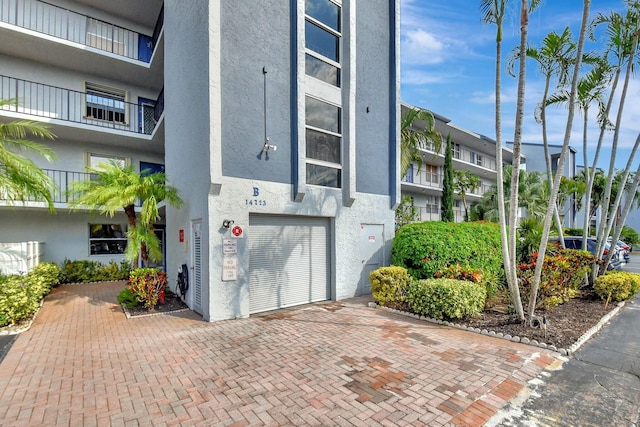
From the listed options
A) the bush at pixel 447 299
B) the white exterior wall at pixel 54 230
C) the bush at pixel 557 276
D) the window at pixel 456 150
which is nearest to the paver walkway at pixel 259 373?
the bush at pixel 447 299

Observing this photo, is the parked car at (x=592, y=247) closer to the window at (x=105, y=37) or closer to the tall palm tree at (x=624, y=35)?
the tall palm tree at (x=624, y=35)

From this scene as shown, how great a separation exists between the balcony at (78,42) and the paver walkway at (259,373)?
34.1 feet

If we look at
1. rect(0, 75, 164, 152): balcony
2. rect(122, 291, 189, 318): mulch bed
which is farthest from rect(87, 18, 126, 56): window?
rect(122, 291, 189, 318): mulch bed

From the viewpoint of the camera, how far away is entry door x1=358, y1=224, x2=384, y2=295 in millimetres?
10922

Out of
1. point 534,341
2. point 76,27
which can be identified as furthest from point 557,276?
point 76,27

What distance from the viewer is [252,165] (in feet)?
27.1

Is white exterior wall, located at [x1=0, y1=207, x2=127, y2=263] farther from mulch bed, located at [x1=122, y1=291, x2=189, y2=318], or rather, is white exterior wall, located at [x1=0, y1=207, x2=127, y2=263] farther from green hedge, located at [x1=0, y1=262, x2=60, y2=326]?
mulch bed, located at [x1=122, y1=291, x2=189, y2=318]

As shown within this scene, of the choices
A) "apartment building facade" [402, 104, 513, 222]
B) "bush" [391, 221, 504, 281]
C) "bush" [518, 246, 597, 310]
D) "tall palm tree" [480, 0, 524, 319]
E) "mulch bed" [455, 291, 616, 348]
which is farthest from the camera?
"apartment building facade" [402, 104, 513, 222]

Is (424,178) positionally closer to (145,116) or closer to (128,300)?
(145,116)

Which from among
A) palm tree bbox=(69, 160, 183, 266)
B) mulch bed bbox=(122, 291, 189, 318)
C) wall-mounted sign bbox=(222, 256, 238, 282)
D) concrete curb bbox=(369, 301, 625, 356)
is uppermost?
palm tree bbox=(69, 160, 183, 266)

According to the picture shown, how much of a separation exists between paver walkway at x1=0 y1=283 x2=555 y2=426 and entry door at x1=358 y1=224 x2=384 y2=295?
3.25 metres

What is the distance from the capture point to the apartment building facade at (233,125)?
7.87 meters

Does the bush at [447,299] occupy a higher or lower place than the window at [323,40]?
lower

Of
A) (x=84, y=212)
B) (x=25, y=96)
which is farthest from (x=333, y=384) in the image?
(x=25, y=96)
